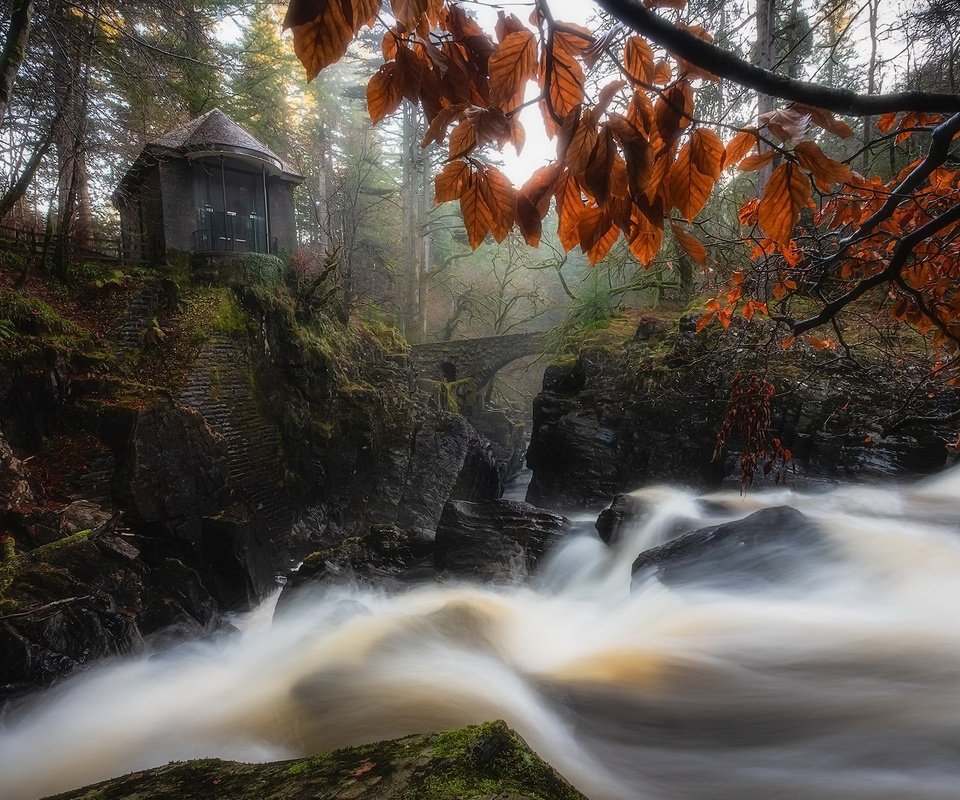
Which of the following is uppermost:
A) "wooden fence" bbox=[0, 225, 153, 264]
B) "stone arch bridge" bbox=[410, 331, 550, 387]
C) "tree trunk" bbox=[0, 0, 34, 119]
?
"tree trunk" bbox=[0, 0, 34, 119]

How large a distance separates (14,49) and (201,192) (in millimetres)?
8587

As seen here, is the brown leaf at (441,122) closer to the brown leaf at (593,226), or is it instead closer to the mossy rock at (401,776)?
the brown leaf at (593,226)

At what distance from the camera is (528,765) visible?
4.15ft

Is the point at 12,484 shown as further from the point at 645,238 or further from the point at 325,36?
the point at 645,238

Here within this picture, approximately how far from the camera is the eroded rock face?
6.63 metres

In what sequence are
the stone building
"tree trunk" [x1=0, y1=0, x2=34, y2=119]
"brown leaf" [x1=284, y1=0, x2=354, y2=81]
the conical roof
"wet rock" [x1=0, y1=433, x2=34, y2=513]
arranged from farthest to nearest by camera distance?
1. the stone building
2. the conical roof
3. "tree trunk" [x1=0, y1=0, x2=34, y2=119]
4. "wet rock" [x1=0, y1=433, x2=34, y2=513]
5. "brown leaf" [x1=284, y1=0, x2=354, y2=81]

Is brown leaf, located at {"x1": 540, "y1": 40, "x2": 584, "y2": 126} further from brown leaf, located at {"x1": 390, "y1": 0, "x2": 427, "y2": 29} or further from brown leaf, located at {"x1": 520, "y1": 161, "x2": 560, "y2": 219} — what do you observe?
brown leaf, located at {"x1": 390, "y1": 0, "x2": 427, "y2": 29}

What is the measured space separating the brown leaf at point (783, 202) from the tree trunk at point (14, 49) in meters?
9.19

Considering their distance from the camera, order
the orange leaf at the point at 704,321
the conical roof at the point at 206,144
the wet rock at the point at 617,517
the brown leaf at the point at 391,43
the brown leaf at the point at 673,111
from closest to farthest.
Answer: the brown leaf at the point at 673,111 → the brown leaf at the point at 391,43 → the orange leaf at the point at 704,321 → the wet rock at the point at 617,517 → the conical roof at the point at 206,144

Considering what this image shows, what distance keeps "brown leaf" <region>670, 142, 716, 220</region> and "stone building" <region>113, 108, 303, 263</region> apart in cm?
1452

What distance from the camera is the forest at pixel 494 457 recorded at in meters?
1.01

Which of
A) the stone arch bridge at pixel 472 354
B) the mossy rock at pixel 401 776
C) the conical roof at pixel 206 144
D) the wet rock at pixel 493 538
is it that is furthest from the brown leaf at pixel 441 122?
the stone arch bridge at pixel 472 354

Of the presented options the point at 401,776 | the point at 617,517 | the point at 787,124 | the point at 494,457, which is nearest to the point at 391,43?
the point at 787,124

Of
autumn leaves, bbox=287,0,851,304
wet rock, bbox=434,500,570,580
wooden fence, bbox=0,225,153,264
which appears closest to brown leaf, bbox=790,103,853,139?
autumn leaves, bbox=287,0,851,304
